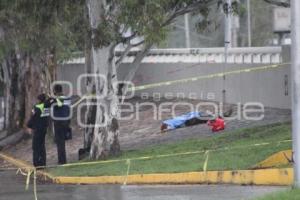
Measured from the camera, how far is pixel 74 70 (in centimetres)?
3606

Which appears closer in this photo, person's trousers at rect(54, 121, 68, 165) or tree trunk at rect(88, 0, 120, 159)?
tree trunk at rect(88, 0, 120, 159)

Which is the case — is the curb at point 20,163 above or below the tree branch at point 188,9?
below

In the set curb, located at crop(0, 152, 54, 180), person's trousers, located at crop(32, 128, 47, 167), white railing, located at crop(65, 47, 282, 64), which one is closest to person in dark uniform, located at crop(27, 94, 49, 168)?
person's trousers, located at crop(32, 128, 47, 167)

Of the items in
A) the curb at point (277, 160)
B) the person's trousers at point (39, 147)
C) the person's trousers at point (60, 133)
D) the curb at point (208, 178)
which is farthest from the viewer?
the person's trousers at point (39, 147)

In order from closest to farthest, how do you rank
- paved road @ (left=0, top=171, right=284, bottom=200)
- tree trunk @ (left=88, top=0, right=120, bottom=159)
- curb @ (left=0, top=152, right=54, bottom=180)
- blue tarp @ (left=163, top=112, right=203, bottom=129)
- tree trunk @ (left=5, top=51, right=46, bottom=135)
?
paved road @ (left=0, top=171, right=284, bottom=200)
curb @ (left=0, top=152, right=54, bottom=180)
tree trunk @ (left=88, top=0, right=120, bottom=159)
blue tarp @ (left=163, top=112, right=203, bottom=129)
tree trunk @ (left=5, top=51, right=46, bottom=135)

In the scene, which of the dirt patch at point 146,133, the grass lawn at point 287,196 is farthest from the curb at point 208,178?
the dirt patch at point 146,133

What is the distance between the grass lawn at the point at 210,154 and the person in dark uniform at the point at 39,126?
101 cm

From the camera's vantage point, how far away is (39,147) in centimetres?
1686

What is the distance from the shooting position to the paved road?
10.6 metres

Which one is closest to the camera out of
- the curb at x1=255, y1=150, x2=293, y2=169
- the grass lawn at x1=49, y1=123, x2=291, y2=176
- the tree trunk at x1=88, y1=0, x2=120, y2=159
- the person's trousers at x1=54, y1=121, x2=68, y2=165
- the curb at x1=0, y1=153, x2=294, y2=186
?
the curb at x1=0, y1=153, x2=294, y2=186

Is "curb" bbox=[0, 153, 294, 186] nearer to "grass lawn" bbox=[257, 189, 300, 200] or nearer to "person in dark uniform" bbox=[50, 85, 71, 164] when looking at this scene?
"grass lawn" bbox=[257, 189, 300, 200]

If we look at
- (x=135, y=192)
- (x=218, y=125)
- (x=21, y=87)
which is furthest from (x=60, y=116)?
(x=21, y=87)

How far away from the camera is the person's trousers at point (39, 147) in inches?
658

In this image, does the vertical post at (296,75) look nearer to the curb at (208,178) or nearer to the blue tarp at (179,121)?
the curb at (208,178)
